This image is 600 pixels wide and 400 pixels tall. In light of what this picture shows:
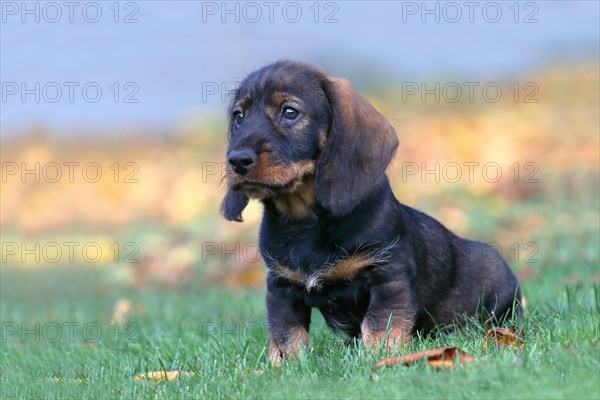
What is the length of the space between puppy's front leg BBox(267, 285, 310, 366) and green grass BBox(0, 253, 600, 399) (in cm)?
10

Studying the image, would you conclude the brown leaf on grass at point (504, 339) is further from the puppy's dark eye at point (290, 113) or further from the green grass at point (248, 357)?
the puppy's dark eye at point (290, 113)

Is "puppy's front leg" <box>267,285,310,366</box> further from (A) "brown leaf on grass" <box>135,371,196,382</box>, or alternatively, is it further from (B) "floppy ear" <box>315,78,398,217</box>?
(B) "floppy ear" <box>315,78,398,217</box>

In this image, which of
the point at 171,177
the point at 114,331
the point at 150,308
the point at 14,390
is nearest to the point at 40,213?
the point at 171,177

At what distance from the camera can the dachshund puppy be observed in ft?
15.2

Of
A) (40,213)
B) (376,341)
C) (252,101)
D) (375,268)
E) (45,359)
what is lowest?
(40,213)

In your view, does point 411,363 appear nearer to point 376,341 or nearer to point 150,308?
point 376,341

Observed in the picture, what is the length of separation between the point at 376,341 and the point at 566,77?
33.6 ft

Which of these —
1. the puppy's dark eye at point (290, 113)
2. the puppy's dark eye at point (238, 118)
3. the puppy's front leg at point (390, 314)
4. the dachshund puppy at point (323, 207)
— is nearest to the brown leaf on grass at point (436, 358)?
the dachshund puppy at point (323, 207)

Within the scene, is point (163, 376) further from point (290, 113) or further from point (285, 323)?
point (290, 113)

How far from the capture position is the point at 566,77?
45.3 ft

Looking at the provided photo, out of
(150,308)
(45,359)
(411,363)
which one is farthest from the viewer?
(150,308)

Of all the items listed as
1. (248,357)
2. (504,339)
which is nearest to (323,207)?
(248,357)

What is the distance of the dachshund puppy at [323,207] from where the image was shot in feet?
15.2

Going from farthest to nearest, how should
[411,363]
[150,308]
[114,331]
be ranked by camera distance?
[150,308] < [114,331] < [411,363]
